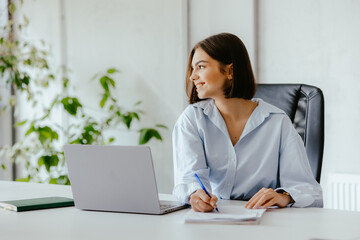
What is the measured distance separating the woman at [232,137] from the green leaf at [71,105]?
190cm

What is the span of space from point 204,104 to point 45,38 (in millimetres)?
2550

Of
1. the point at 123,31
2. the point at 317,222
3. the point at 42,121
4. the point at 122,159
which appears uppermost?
the point at 123,31

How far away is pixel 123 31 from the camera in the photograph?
382 cm

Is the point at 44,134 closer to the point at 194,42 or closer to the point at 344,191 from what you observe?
the point at 194,42

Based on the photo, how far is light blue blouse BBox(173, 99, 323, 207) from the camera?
1.82m

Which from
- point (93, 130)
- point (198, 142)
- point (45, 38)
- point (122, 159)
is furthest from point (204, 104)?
point (45, 38)

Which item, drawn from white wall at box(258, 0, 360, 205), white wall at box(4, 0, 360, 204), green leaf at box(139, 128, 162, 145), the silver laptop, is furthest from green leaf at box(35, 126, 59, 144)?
the silver laptop

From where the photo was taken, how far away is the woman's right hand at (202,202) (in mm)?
1495

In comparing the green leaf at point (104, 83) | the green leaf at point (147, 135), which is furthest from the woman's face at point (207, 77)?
the green leaf at point (104, 83)

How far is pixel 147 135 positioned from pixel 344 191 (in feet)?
4.21

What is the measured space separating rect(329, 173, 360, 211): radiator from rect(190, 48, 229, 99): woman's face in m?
1.32

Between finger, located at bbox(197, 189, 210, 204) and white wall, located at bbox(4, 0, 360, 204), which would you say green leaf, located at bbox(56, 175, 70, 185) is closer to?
white wall, located at bbox(4, 0, 360, 204)

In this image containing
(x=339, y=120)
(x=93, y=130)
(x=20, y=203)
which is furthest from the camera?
(x=93, y=130)

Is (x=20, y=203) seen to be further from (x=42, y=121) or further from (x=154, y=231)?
(x=42, y=121)
